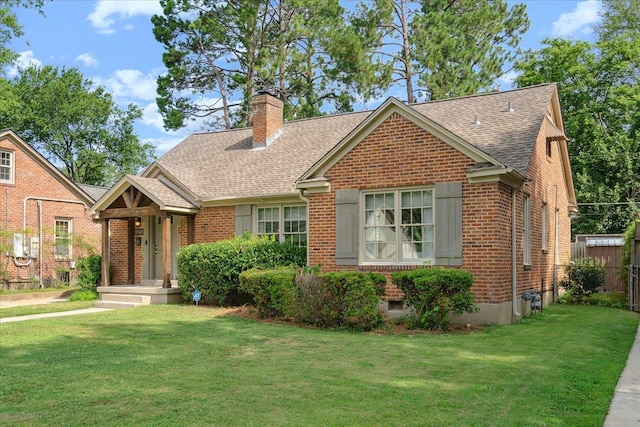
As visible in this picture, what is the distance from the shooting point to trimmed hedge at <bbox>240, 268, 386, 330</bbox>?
10.7 metres

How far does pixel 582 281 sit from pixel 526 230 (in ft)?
12.2

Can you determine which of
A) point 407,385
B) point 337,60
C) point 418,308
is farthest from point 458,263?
point 337,60

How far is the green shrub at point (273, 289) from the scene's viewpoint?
11672 mm

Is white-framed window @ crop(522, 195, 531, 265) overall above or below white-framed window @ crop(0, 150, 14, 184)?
below

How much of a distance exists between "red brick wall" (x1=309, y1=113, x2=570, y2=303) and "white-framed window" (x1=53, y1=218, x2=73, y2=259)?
14.7 m

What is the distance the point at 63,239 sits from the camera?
961 inches

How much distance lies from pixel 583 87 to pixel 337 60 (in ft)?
42.2

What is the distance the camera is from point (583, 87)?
3055 centimetres

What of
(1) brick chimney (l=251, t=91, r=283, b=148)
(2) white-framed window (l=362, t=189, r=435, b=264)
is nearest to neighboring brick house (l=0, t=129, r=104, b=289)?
(1) brick chimney (l=251, t=91, r=283, b=148)

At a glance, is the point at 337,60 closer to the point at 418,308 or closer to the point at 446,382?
the point at 418,308

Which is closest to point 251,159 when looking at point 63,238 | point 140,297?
point 140,297

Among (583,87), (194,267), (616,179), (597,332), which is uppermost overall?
(583,87)

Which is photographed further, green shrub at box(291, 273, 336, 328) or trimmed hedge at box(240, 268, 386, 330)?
green shrub at box(291, 273, 336, 328)

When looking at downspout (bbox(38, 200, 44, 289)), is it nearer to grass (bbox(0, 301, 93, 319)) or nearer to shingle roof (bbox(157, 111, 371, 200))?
shingle roof (bbox(157, 111, 371, 200))
